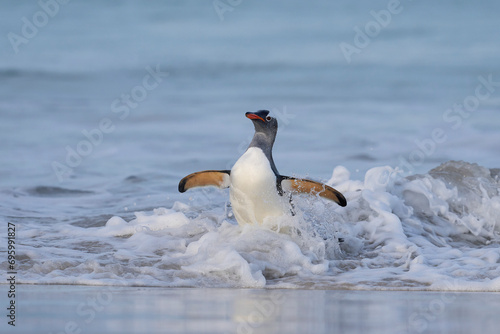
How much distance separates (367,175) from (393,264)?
13.8ft

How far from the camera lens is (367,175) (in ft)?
46.9

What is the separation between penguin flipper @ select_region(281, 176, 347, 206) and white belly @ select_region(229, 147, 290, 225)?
0.15 m

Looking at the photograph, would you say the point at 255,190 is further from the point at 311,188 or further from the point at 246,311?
the point at 246,311

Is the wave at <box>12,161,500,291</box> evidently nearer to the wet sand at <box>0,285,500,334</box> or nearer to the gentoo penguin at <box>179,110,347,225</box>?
the gentoo penguin at <box>179,110,347,225</box>

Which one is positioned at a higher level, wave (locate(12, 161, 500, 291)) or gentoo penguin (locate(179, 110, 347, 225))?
gentoo penguin (locate(179, 110, 347, 225))

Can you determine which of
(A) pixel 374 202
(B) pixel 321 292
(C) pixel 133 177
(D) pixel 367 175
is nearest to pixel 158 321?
(B) pixel 321 292

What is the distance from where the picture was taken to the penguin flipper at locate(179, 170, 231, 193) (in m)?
10.9

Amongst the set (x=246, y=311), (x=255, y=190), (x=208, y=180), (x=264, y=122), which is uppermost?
(x=264, y=122)

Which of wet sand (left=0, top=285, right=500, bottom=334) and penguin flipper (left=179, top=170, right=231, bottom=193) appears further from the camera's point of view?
penguin flipper (left=179, top=170, right=231, bottom=193)

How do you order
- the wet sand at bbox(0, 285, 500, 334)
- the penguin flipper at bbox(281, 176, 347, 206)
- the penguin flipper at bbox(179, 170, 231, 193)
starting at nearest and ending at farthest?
the wet sand at bbox(0, 285, 500, 334) → the penguin flipper at bbox(281, 176, 347, 206) → the penguin flipper at bbox(179, 170, 231, 193)

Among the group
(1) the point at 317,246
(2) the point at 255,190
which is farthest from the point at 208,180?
(1) the point at 317,246

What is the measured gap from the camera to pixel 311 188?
418 inches

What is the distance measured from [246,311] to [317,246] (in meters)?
3.77

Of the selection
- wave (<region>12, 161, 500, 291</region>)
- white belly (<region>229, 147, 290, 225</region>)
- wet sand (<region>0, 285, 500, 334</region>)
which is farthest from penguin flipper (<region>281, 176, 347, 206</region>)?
wet sand (<region>0, 285, 500, 334</region>)
